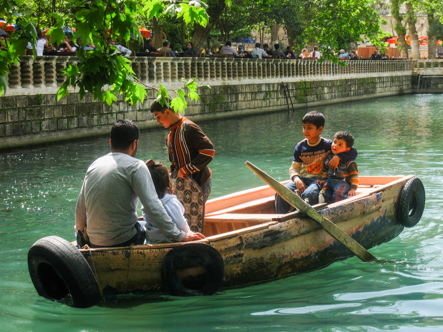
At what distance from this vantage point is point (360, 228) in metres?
6.43

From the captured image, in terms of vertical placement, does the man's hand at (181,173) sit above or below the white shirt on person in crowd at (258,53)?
below

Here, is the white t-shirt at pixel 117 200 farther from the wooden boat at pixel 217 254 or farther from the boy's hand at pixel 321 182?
the boy's hand at pixel 321 182

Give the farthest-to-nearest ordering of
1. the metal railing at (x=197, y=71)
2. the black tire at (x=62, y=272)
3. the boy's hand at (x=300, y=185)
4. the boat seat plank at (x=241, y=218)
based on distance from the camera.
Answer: the metal railing at (x=197, y=71)
the boy's hand at (x=300, y=185)
the boat seat plank at (x=241, y=218)
the black tire at (x=62, y=272)

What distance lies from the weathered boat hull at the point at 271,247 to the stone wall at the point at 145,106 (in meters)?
9.08

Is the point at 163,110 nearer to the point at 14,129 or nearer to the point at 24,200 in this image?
the point at 24,200

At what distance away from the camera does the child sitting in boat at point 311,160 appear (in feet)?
21.2

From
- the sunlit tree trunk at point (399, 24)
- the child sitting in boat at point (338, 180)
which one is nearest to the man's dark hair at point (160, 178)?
the child sitting in boat at point (338, 180)

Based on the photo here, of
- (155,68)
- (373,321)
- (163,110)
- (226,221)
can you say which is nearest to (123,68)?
(163,110)

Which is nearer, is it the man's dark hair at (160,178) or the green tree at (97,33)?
the green tree at (97,33)

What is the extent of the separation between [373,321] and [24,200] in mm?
6502

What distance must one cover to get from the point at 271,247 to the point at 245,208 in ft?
4.19

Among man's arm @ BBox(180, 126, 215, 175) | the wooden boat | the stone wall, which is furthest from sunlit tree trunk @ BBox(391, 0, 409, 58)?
man's arm @ BBox(180, 126, 215, 175)

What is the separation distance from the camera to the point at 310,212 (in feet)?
18.7

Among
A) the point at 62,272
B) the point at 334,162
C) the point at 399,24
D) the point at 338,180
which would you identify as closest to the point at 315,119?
the point at 334,162
